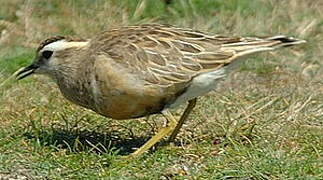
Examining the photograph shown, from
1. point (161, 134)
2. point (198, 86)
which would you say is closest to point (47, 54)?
point (161, 134)

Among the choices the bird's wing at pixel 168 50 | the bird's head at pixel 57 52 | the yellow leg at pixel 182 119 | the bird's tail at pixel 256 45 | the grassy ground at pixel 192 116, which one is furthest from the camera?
the yellow leg at pixel 182 119

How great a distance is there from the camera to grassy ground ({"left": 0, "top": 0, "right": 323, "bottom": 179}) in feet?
22.7

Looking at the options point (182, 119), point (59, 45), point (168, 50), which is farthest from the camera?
point (182, 119)

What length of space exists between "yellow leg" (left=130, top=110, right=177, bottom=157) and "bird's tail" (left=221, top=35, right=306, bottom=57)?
664 mm

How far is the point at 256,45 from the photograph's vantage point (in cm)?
731

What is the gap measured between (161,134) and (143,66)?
58 centimetres

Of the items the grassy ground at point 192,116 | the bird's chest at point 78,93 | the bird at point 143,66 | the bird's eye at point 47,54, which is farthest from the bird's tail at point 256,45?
the bird's eye at point 47,54

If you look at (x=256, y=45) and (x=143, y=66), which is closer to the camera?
(x=143, y=66)

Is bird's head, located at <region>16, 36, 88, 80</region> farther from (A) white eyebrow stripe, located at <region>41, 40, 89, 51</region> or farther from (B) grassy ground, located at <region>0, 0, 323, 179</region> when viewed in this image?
(B) grassy ground, located at <region>0, 0, 323, 179</region>

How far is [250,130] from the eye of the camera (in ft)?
24.9

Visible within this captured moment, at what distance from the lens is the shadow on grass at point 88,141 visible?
24.0 feet

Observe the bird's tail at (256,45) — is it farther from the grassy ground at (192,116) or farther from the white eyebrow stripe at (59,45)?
the white eyebrow stripe at (59,45)

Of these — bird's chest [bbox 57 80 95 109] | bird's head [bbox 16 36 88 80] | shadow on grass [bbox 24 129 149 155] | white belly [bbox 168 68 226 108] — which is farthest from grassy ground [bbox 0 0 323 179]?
bird's head [bbox 16 36 88 80]

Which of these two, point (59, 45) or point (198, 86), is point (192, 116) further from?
point (59, 45)
